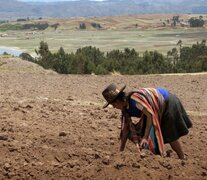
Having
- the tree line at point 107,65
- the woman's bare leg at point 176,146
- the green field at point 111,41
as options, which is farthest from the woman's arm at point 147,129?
the green field at point 111,41

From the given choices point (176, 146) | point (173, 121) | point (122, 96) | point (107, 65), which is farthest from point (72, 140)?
point (107, 65)

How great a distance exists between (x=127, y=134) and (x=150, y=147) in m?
0.38

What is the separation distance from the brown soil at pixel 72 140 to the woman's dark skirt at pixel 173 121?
1.30 ft

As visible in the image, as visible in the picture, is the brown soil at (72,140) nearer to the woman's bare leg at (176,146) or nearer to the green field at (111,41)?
the woman's bare leg at (176,146)

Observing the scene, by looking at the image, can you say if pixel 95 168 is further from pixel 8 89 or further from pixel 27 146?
pixel 8 89

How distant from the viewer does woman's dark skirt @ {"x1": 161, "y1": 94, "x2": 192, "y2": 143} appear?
18.1 ft

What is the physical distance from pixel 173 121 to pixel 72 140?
2013 millimetres

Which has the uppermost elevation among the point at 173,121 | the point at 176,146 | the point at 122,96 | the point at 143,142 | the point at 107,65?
the point at 122,96

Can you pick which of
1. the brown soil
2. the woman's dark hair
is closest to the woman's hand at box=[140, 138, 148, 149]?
the brown soil

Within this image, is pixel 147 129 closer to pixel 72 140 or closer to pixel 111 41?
pixel 72 140

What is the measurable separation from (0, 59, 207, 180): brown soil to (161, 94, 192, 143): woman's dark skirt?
397 mm

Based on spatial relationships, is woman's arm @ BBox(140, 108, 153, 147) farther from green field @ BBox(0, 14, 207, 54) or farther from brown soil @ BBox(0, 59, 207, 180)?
green field @ BBox(0, 14, 207, 54)

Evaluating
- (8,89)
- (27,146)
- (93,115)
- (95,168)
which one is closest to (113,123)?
(93,115)

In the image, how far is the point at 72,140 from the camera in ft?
23.1
